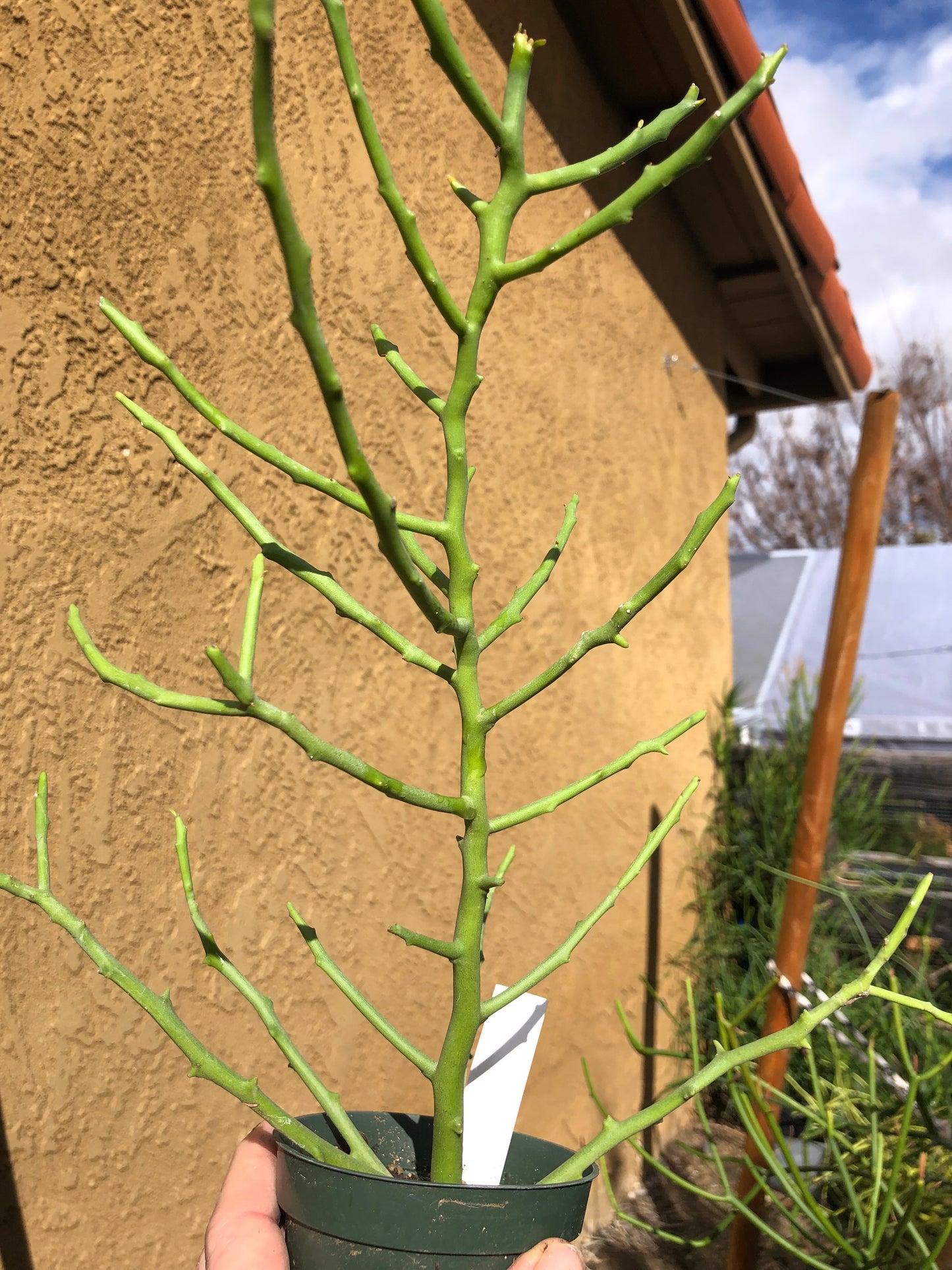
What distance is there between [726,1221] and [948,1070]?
82 cm

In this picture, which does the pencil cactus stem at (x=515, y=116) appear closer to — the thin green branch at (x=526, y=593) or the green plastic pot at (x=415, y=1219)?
the thin green branch at (x=526, y=593)

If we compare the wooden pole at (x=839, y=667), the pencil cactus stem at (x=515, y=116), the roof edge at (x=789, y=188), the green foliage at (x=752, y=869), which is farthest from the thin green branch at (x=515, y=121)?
the green foliage at (x=752, y=869)

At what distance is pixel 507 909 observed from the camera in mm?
1697

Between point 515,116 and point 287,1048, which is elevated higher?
point 515,116

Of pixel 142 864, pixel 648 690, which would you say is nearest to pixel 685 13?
pixel 648 690

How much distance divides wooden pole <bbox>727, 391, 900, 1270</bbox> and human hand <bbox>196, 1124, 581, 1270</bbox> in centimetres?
135

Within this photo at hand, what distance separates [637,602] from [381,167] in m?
0.22

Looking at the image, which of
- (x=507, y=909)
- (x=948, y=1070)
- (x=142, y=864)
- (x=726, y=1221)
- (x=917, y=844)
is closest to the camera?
(x=142, y=864)

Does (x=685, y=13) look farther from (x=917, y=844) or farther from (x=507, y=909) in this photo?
(x=917, y=844)

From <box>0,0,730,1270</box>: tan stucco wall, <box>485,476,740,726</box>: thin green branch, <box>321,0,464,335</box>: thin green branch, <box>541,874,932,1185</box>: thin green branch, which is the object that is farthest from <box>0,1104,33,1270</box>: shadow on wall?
<box>321,0,464,335</box>: thin green branch

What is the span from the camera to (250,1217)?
1.77ft

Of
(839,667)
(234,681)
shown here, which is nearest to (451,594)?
(234,681)

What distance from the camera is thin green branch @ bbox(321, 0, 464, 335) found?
1.13 ft

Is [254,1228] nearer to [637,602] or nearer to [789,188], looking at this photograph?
[637,602]
